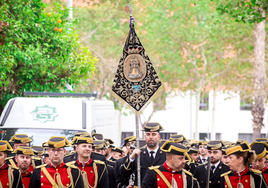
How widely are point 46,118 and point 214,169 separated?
186 inches

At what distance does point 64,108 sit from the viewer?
1206 centimetres

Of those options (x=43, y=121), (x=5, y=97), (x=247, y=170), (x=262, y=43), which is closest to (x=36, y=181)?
(x=247, y=170)

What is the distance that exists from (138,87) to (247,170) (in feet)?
8.11

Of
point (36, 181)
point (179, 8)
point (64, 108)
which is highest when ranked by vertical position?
point (179, 8)

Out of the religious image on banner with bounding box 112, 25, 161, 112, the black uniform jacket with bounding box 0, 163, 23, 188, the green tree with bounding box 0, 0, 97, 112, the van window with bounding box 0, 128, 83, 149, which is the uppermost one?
the green tree with bounding box 0, 0, 97, 112

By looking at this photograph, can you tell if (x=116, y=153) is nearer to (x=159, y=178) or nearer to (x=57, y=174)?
(x=57, y=174)

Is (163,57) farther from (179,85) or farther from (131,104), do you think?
(131,104)

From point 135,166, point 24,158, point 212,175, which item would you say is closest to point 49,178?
point 24,158

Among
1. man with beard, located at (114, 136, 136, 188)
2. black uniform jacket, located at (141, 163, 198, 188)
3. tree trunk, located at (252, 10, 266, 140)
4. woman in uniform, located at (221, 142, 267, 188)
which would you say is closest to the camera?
black uniform jacket, located at (141, 163, 198, 188)

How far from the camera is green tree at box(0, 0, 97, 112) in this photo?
13774 millimetres

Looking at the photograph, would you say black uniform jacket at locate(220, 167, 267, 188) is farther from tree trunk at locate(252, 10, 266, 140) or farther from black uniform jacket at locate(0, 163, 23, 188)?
tree trunk at locate(252, 10, 266, 140)

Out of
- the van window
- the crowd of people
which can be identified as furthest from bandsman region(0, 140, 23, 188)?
the van window

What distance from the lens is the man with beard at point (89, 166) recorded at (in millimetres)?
7816

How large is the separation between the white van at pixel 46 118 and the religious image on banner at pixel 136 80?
12.4 feet
